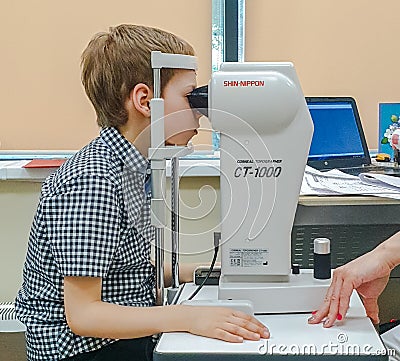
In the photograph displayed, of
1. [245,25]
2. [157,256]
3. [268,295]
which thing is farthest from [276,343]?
[245,25]

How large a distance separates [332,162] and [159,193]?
3.10 feet

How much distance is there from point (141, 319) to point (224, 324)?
0.49 ft

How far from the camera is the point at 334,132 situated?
1862 mm

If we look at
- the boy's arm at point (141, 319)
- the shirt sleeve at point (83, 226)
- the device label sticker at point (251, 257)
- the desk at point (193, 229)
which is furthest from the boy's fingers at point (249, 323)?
the desk at point (193, 229)

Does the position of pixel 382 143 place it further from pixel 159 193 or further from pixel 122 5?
pixel 159 193

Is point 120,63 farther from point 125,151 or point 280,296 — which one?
point 280,296

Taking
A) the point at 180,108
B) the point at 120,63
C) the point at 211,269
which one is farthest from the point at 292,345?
the point at 120,63

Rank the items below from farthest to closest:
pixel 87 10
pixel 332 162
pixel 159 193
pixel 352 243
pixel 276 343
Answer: pixel 87 10, pixel 352 243, pixel 332 162, pixel 159 193, pixel 276 343

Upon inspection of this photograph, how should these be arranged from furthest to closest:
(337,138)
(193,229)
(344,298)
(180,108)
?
(193,229) → (337,138) → (180,108) → (344,298)

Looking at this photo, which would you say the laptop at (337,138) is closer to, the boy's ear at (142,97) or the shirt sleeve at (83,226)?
the boy's ear at (142,97)

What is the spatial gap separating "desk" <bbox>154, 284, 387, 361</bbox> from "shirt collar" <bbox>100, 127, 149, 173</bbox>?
0.36 meters

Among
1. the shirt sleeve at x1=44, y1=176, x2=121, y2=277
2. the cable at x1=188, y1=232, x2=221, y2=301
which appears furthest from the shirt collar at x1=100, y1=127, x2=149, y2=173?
the cable at x1=188, y1=232, x2=221, y2=301

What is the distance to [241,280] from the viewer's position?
1.02m

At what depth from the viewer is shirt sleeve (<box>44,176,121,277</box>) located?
1.00 metres
